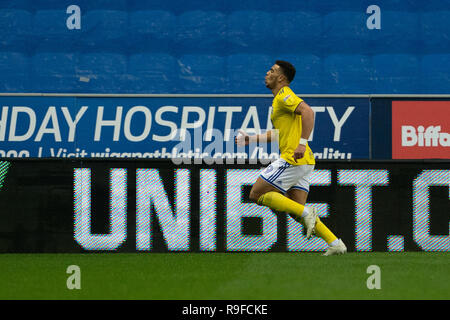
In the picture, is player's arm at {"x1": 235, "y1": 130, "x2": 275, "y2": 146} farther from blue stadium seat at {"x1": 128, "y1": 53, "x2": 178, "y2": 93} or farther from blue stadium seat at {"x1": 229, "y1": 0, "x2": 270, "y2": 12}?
blue stadium seat at {"x1": 229, "y1": 0, "x2": 270, "y2": 12}

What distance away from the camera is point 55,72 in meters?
10.9

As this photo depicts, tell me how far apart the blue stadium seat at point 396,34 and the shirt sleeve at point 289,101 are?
5.99 metres

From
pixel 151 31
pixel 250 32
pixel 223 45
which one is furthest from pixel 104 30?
pixel 250 32

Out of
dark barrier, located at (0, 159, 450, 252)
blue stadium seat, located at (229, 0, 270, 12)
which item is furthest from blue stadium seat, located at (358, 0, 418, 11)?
dark barrier, located at (0, 159, 450, 252)

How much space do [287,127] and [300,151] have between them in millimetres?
335

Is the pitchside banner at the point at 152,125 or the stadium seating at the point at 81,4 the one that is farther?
the stadium seating at the point at 81,4

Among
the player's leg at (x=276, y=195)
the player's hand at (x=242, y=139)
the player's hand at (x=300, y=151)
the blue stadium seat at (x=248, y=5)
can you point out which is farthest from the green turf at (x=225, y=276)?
the blue stadium seat at (x=248, y=5)

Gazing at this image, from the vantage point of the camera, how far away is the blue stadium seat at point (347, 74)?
35.6ft

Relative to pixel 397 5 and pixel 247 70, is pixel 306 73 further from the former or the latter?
pixel 397 5

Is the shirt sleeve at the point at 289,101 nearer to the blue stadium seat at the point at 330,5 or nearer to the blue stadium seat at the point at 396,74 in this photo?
the blue stadium seat at the point at 396,74

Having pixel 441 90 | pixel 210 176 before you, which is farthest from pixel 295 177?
pixel 441 90

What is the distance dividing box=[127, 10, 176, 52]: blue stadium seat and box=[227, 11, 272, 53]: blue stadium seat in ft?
3.10

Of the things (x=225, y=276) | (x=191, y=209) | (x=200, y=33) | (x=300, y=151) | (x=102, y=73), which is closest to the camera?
(x=225, y=276)
